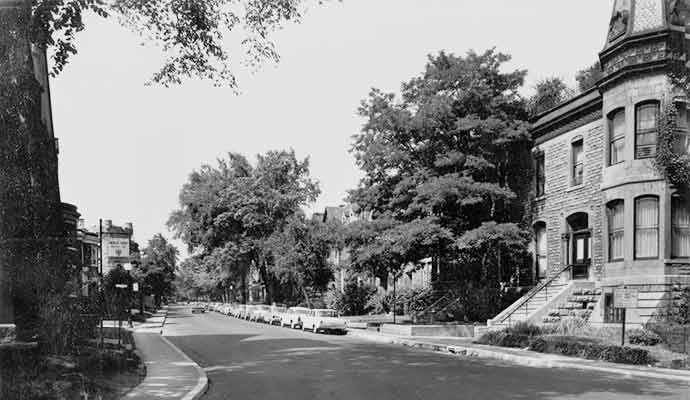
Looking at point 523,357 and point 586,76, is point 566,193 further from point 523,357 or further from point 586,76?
point 586,76

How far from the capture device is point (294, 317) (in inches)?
1499

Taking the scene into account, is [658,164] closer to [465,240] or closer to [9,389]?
[465,240]

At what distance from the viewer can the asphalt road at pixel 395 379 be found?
11.9 metres

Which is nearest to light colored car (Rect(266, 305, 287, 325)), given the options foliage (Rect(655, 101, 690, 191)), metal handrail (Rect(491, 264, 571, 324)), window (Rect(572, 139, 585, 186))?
metal handrail (Rect(491, 264, 571, 324))

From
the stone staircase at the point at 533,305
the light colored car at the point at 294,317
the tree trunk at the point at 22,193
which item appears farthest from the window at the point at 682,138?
the light colored car at the point at 294,317

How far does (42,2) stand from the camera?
36.2 ft

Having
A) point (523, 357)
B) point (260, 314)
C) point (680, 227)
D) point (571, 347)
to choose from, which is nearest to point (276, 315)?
point (260, 314)

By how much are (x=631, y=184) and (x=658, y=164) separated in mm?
1146

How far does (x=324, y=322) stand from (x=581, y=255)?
42.6ft

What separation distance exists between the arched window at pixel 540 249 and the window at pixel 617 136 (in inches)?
232

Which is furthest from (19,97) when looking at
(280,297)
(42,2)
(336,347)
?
(280,297)

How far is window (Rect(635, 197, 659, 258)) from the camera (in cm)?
2223

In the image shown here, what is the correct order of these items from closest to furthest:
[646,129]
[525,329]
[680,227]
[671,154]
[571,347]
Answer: [571,347]
[671,154]
[680,227]
[646,129]
[525,329]

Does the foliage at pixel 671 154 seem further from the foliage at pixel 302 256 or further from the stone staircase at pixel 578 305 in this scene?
the foliage at pixel 302 256
